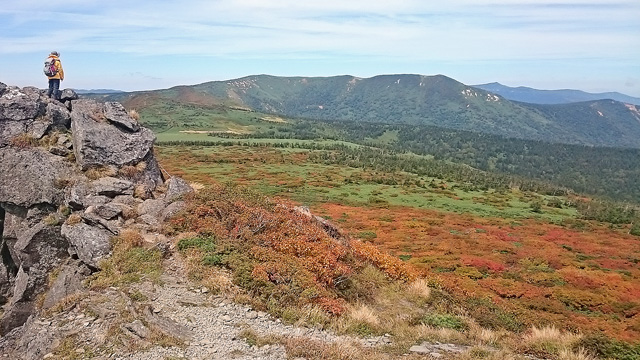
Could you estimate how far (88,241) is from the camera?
18391 millimetres

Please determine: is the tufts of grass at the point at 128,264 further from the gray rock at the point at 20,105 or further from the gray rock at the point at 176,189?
the gray rock at the point at 20,105

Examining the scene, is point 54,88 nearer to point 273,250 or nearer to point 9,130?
point 9,130

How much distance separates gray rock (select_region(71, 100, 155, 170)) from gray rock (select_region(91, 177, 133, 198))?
2420 millimetres

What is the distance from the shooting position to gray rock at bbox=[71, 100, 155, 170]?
84.7ft

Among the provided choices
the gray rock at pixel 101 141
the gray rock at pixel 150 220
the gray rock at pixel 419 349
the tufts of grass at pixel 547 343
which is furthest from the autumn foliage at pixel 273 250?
the tufts of grass at pixel 547 343

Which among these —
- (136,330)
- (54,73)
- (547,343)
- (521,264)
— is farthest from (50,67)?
(521,264)

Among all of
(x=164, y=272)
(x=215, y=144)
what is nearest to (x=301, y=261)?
(x=164, y=272)

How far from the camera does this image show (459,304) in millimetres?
19797

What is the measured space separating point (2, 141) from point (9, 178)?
12.7 ft

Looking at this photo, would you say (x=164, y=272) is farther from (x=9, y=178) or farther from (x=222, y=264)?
(x=9, y=178)

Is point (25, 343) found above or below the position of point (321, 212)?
above

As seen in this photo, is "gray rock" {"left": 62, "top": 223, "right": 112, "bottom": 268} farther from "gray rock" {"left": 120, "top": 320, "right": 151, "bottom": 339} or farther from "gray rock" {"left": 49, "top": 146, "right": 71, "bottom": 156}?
"gray rock" {"left": 49, "top": 146, "right": 71, "bottom": 156}

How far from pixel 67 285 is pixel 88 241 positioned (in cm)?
224

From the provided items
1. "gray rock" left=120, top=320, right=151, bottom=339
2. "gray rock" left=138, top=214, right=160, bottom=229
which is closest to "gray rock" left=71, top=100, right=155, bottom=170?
"gray rock" left=138, top=214, right=160, bottom=229
